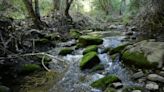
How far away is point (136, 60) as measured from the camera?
17.5ft

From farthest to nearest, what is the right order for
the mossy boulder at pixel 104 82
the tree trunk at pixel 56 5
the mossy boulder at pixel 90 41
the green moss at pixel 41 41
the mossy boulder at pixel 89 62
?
1. the tree trunk at pixel 56 5
2. the green moss at pixel 41 41
3. the mossy boulder at pixel 90 41
4. the mossy boulder at pixel 89 62
5. the mossy boulder at pixel 104 82

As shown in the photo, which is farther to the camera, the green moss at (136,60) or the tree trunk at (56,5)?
the tree trunk at (56,5)

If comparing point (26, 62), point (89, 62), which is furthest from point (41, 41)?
point (89, 62)

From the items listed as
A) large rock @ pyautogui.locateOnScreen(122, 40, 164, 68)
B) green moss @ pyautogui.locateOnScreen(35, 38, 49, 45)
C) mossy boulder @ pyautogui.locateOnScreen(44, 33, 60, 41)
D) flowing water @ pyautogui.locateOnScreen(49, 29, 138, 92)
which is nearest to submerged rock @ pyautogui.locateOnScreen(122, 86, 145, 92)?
flowing water @ pyautogui.locateOnScreen(49, 29, 138, 92)

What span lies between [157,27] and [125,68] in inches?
116

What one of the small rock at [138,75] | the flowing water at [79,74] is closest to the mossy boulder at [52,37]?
the flowing water at [79,74]

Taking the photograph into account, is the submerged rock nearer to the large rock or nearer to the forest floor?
the forest floor

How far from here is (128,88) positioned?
14.4 ft

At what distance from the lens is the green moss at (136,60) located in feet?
16.8

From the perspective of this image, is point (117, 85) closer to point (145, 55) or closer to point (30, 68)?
point (145, 55)

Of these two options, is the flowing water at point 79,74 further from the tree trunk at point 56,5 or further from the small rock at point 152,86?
the tree trunk at point 56,5

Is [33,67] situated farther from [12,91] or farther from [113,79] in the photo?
[113,79]

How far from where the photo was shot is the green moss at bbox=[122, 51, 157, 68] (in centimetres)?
512

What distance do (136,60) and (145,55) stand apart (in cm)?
22
